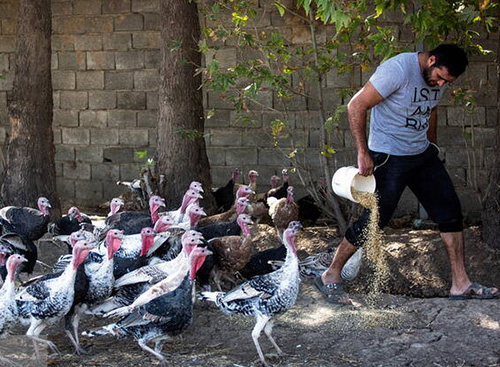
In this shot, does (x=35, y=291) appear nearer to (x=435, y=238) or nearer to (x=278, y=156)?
(x=435, y=238)

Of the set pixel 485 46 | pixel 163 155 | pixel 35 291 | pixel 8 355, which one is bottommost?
pixel 8 355

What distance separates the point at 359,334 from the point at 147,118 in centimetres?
644

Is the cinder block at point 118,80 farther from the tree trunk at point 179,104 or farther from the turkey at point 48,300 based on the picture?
the turkey at point 48,300

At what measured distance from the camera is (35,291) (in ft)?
20.1

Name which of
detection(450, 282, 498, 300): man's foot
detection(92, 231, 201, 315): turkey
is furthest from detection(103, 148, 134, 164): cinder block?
detection(450, 282, 498, 300): man's foot

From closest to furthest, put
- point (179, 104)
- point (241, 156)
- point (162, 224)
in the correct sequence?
point (162, 224) → point (179, 104) → point (241, 156)

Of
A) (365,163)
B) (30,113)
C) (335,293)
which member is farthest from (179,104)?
(365,163)

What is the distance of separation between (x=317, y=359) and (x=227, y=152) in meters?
5.94

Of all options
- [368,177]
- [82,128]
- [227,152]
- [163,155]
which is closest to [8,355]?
[368,177]

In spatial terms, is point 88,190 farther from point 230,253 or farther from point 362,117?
point 362,117

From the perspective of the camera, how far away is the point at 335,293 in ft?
23.4

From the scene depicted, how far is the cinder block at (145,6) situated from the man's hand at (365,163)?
6096 mm

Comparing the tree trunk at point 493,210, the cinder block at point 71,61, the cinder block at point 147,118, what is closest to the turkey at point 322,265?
the tree trunk at point 493,210

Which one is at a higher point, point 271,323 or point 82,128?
point 82,128
